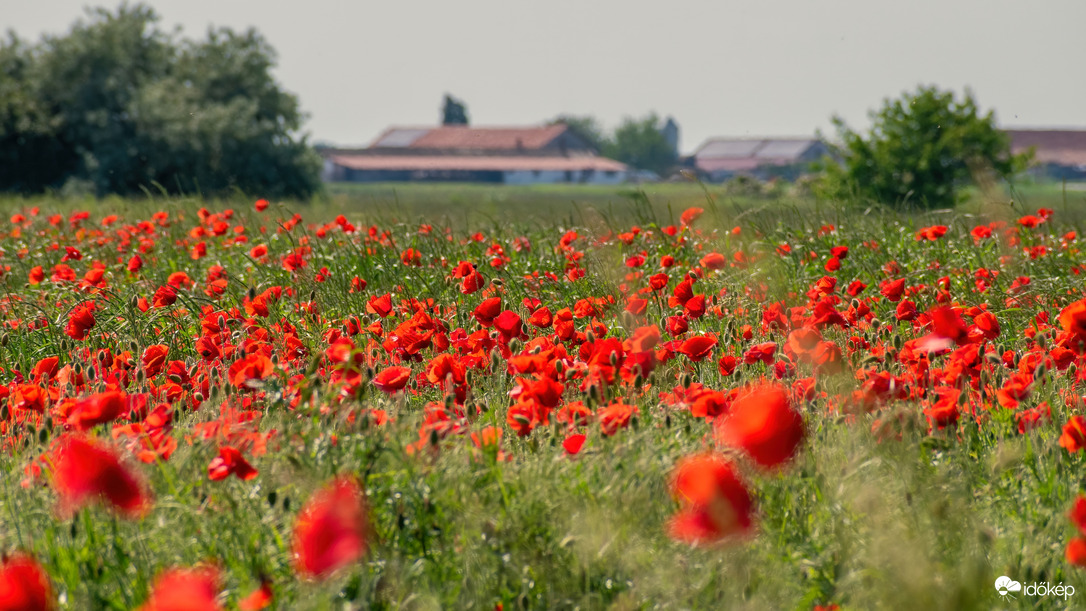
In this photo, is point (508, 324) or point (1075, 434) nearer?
point (1075, 434)

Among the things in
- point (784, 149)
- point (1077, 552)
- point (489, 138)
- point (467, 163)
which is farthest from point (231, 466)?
point (784, 149)

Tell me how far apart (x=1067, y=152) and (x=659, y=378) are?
73917 millimetres

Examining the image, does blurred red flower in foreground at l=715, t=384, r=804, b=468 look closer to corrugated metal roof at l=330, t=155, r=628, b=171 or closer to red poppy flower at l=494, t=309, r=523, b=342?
red poppy flower at l=494, t=309, r=523, b=342

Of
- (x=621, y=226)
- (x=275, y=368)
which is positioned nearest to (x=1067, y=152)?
(x=621, y=226)

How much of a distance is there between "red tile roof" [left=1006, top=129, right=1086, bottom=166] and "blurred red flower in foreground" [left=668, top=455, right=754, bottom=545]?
6916 cm

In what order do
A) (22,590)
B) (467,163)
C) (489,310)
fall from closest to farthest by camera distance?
(22,590) < (489,310) < (467,163)

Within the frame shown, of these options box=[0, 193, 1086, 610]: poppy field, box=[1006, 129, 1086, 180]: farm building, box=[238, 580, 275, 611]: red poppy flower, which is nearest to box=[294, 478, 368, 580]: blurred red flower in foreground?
box=[0, 193, 1086, 610]: poppy field

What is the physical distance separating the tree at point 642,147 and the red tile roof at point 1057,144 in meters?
28.4

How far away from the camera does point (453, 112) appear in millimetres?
76438

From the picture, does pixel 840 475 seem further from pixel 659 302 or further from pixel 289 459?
pixel 659 302

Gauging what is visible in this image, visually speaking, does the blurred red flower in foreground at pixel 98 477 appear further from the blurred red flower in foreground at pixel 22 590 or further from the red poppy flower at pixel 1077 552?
the red poppy flower at pixel 1077 552

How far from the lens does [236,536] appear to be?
5.47ft

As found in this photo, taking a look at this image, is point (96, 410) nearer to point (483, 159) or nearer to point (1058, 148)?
point (483, 159)

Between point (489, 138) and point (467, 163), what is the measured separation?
16.3 feet
